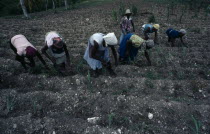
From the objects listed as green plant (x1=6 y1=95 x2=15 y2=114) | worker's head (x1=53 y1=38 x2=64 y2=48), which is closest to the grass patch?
worker's head (x1=53 y1=38 x2=64 y2=48)

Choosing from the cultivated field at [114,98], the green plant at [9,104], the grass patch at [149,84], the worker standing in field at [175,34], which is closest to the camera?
the cultivated field at [114,98]

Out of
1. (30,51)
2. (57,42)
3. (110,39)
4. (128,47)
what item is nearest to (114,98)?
(110,39)

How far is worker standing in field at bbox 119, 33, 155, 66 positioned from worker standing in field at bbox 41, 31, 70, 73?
58.1 inches

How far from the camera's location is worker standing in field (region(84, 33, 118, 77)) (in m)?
3.35

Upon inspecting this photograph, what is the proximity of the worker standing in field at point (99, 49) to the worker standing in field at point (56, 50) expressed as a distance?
0.59 metres

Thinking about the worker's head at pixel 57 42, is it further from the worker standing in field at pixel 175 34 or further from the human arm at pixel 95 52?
the worker standing in field at pixel 175 34

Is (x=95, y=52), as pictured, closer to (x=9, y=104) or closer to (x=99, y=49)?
(x=99, y=49)

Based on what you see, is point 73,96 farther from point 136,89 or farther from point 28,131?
point 136,89

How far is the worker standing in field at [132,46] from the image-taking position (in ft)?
12.8

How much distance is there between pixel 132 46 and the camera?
4.23 m

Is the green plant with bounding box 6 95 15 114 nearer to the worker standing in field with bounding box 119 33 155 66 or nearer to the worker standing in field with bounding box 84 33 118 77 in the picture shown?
the worker standing in field with bounding box 84 33 118 77

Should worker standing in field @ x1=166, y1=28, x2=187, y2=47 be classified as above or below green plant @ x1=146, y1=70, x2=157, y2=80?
above

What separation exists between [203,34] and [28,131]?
6870 millimetres

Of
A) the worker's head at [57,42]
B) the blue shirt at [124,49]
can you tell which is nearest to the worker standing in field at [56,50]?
the worker's head at [57,42]
